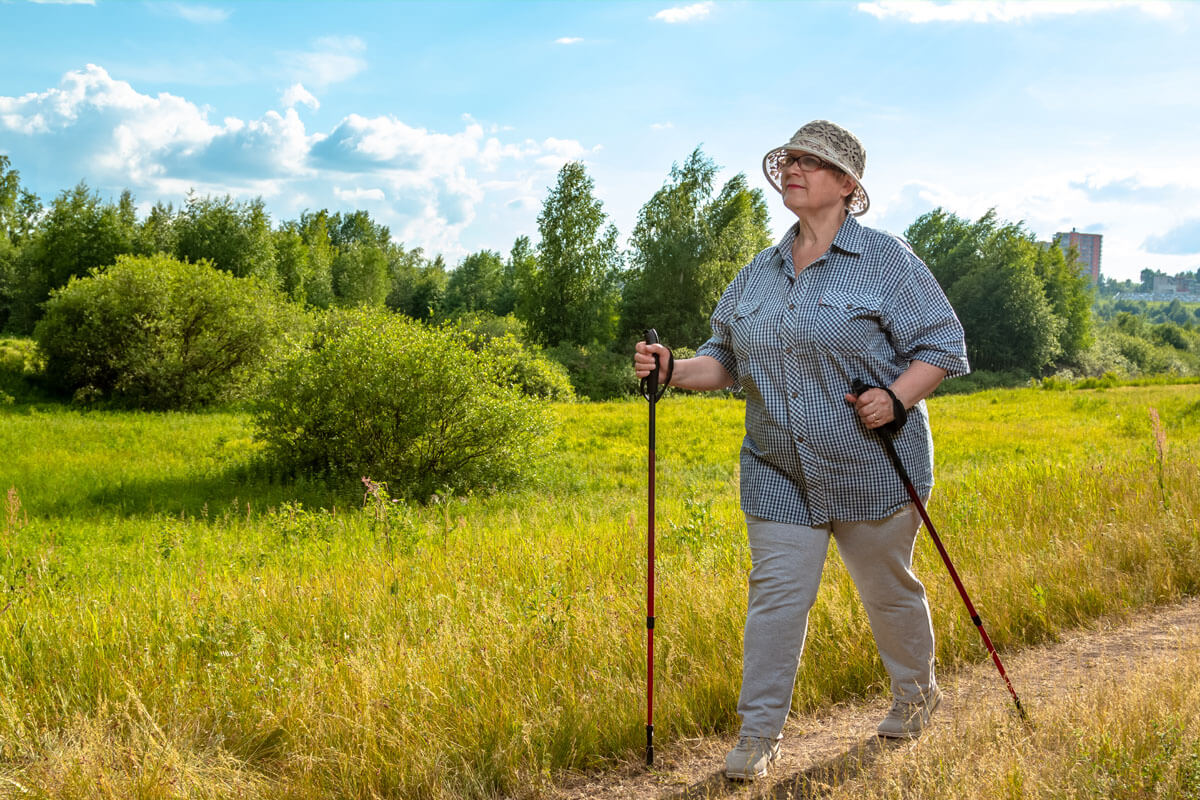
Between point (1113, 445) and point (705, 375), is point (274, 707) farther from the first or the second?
point (1113, 445)

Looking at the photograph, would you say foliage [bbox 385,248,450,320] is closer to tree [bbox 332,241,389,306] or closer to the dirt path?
tree [bbox 332,241,389,306]

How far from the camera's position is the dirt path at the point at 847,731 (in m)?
3.35

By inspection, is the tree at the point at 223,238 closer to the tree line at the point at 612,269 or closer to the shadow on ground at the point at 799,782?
the tree line at the point at 612,269

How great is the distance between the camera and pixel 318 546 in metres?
7.75

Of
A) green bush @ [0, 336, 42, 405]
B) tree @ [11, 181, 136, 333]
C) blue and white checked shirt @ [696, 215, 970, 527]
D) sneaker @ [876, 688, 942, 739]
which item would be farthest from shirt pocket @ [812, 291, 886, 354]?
tree @ [11, 181, 136, 333]

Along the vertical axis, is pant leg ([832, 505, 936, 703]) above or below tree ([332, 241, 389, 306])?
below

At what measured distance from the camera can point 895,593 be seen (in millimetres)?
3594

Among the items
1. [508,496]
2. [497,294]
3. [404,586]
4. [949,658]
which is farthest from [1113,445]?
[497,294]

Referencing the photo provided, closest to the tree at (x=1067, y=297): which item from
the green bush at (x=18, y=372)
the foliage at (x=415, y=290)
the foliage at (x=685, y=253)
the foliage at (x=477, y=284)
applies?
the foliage at (x=685, y=253)

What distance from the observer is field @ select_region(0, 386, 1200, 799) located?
136 inches

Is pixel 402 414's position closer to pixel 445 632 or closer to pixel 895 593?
pixel 445 632

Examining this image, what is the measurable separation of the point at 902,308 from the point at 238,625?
12.4 feet

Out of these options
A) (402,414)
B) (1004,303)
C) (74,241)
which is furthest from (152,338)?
(1004,303)

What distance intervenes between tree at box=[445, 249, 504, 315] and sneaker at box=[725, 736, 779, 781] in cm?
7728
